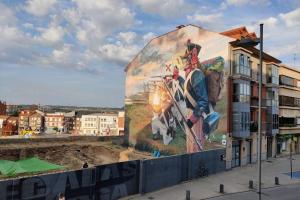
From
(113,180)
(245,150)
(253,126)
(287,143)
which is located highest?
(253,126)

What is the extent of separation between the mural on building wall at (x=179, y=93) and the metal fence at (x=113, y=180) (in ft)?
25.9

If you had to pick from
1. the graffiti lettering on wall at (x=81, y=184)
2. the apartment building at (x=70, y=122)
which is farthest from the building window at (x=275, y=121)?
the apartment building at (x=70, y=122)

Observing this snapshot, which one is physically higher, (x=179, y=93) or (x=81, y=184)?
(x=179, y=93)

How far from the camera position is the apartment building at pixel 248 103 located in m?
38.1

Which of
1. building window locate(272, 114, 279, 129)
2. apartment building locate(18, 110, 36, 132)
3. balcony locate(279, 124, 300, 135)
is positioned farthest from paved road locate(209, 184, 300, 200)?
apartment building locate(18, 110, 36, 132)

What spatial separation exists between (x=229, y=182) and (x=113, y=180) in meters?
12.0

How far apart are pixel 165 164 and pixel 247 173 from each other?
39.7 feet

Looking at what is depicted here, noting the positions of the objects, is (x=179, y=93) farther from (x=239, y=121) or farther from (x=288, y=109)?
(x=288, y=109)

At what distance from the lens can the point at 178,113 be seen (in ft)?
144

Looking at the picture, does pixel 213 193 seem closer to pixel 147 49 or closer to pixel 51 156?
pixel 147 49

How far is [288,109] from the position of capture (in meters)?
52.1

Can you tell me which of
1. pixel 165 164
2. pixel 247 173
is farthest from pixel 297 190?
pixel 165 164

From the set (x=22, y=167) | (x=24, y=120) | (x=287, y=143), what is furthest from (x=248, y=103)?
(x=24, y=120)

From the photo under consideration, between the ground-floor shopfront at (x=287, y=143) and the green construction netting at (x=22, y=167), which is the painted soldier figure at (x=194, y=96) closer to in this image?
the ground-floor shopfront at (x=287, y=143)
